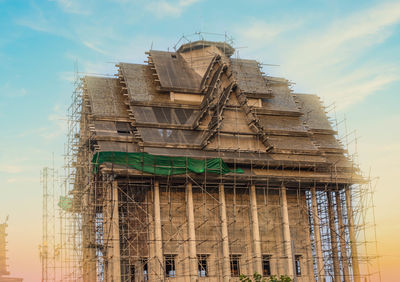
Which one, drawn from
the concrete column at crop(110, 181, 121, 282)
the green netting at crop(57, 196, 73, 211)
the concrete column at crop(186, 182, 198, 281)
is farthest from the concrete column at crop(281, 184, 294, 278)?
the green netting at crop(57, 196, 73, 211)

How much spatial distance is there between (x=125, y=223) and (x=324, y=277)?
17.3 metres

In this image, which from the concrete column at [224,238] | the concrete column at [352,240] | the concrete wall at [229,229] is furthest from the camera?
the concrete column at [352,240]

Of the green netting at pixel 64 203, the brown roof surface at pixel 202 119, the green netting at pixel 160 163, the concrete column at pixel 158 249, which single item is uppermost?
the brown roof surface at pixel 202 119

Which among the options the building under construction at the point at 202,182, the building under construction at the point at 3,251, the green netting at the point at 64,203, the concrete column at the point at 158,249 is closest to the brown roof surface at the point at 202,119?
the building under construction at the point at 202,182

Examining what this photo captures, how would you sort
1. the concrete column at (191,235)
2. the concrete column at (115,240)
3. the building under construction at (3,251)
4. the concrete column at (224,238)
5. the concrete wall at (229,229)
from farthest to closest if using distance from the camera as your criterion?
the building under construction at (3,251), the concrete wall at (229,229), the concrete column at (224,238), the concrete column at (191,235), the concrete column at (115,240)

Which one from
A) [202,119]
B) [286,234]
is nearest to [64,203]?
[202,119]

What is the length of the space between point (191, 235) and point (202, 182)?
14.7 feet

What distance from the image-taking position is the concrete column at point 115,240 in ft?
150

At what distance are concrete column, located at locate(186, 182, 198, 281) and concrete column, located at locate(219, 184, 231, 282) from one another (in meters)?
2.38

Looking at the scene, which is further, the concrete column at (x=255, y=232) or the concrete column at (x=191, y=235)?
the concrete column at (x=255, y=232)

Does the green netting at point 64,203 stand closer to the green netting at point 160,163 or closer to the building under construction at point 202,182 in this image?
the building under construction at point 202,182

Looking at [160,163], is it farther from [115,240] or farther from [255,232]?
[255,232]

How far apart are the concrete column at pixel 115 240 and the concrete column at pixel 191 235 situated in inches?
215

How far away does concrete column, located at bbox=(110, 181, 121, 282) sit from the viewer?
45812 mm
